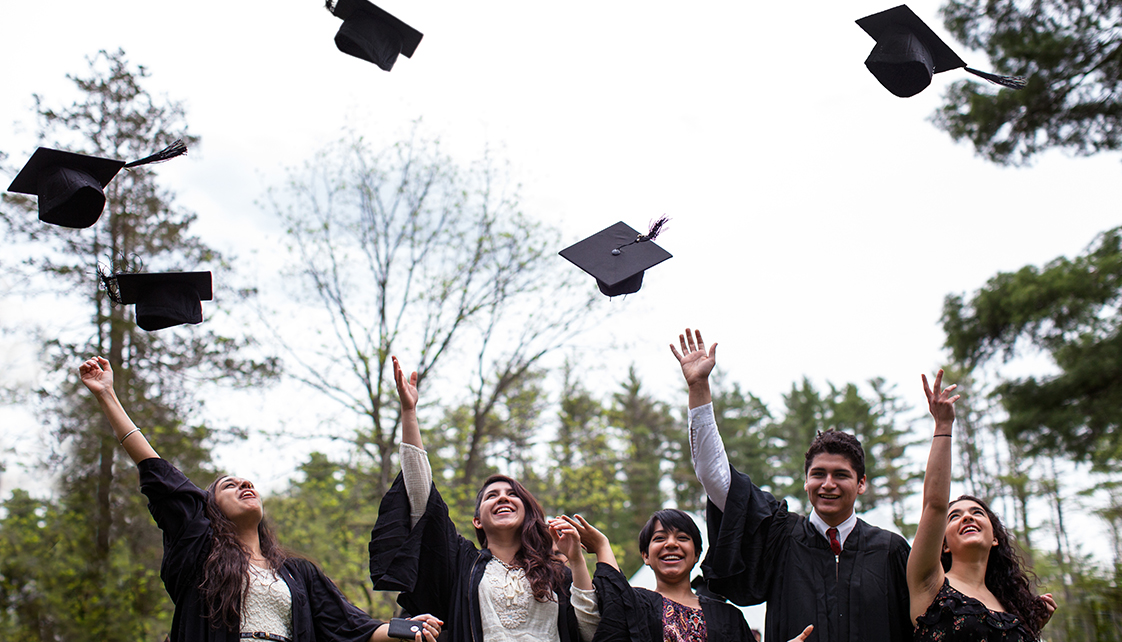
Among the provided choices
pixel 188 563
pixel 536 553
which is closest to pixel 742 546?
pixel 536 553

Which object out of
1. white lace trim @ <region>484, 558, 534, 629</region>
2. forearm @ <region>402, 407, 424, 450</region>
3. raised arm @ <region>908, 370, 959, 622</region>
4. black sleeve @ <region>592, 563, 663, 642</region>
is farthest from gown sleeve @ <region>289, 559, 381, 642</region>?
raised arm @ <region>908, 370, 959, 622</region>

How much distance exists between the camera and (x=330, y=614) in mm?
3236

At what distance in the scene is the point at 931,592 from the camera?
2664mm

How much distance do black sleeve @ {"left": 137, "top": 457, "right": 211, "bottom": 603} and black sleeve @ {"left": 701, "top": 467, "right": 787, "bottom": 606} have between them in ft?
6.23

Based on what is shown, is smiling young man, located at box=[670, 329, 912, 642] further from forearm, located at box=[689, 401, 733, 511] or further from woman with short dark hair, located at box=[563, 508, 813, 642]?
woman with short dark hair, located at box=[563, 508, 813, 642]

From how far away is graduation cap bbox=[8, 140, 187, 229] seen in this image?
3.54 metres

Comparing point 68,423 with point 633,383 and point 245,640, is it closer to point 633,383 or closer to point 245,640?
point 245,640

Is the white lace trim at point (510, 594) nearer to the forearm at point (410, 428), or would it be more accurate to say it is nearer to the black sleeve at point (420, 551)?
the black sleeve at point (420, 551)

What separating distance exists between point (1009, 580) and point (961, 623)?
1.59 ft

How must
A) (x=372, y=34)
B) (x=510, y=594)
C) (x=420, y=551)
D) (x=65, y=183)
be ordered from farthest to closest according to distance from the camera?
(x=372, y=34), (x=65, y=183), (x=420, y=551), (x=510, y=594)

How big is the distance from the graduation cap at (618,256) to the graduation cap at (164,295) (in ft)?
5.92

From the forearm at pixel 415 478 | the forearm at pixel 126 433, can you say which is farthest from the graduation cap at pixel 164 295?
the forearm at pixel 415 478

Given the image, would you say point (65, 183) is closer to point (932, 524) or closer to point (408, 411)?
point (408, 411)

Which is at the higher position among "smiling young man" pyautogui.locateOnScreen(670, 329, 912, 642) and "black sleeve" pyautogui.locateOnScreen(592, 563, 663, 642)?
"smiling young man" pyautogui.locateOnScreen(670, 329, 912, 642)
